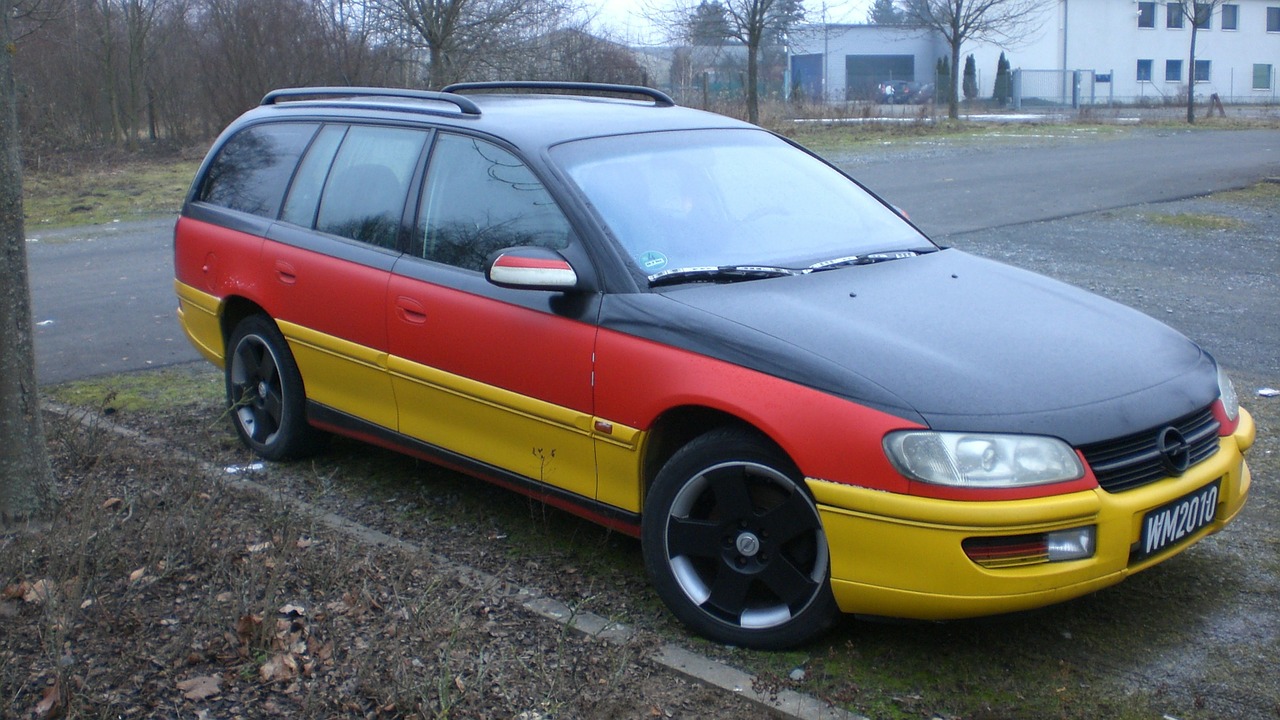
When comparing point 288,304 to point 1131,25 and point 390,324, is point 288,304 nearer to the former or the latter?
point 390,324

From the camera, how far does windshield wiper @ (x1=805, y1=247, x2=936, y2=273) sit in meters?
4.51

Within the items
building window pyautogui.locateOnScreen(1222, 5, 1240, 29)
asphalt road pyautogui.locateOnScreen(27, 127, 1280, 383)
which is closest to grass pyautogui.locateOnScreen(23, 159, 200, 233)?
asphalt road pyautogui.locateOnScreen(27, 127, 1280, 383)

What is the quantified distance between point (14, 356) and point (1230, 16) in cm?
7126

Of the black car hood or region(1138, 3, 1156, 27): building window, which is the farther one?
region(1138, 3, 1156, 27): building window

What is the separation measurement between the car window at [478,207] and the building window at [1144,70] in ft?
211

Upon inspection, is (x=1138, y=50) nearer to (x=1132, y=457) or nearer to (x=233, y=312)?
(x=233, y=312)

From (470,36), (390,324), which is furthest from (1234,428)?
(470,36)

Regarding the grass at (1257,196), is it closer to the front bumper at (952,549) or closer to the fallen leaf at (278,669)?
the front bumper at (952,549)

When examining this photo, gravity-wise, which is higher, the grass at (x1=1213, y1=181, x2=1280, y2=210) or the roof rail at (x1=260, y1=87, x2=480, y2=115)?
the roof rail at (x1=260, y1=87, x2=480, y2=115)

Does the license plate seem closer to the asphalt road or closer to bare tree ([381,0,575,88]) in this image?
the asphalt road

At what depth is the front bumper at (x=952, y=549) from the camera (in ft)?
11.0

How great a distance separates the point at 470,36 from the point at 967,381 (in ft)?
76.2

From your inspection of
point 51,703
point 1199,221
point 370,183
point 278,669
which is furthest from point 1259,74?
point 51,703

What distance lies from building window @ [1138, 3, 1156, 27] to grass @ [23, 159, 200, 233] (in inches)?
2043
